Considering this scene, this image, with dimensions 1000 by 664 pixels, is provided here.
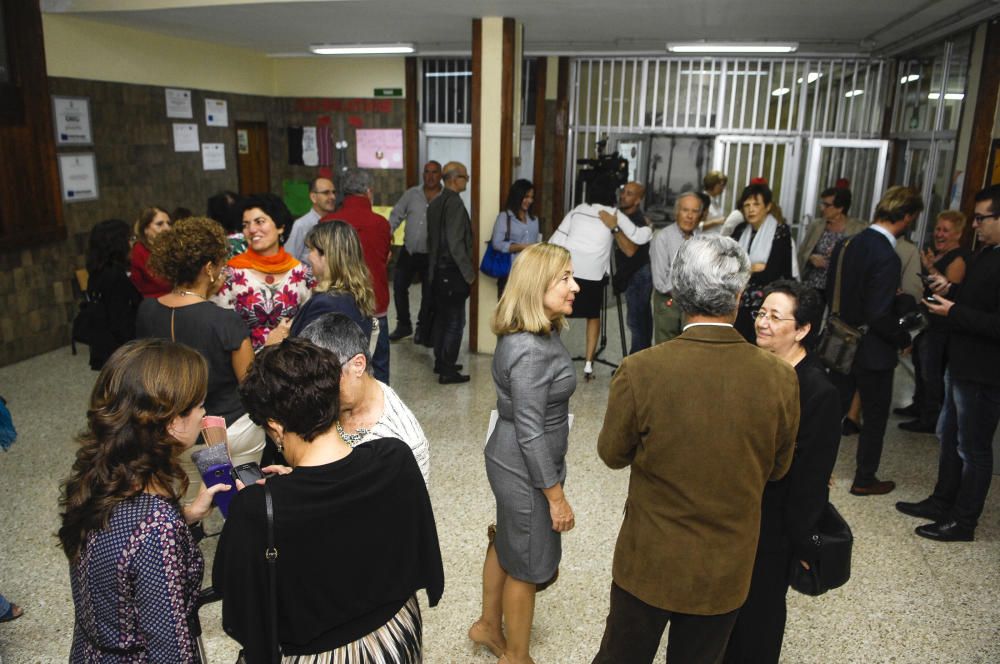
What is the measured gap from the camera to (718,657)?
1.81 meters

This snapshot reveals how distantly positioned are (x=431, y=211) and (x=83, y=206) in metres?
3.28

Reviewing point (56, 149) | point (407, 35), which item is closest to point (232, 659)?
point (56, 149)

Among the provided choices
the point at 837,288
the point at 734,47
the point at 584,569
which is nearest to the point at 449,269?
the point at 837,288

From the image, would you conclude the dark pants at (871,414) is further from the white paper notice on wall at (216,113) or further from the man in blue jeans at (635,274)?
the white paper notice on wall at (216,113)

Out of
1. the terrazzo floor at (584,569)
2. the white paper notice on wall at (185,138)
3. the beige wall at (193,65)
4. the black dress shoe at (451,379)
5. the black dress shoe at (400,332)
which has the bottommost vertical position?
the terrazzo floor at (584,569)

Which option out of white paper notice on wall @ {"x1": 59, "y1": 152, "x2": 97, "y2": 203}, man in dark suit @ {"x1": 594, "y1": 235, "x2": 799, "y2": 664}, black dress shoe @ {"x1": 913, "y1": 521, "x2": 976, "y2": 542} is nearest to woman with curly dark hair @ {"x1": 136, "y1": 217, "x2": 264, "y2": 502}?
man in dark suit @ {"x1": 594, "y1": 235, "x2": 799, "y2": 664}

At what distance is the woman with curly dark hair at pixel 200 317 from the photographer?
2.56 meters

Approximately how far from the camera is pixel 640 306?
18.1ft

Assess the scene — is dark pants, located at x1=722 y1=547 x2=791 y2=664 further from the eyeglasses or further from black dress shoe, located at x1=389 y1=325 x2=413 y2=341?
black dress shoe, located at x1=389 y1=325 x2=413 y2=341

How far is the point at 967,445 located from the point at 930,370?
141 centimetres

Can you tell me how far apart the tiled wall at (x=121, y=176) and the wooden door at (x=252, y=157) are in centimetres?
12

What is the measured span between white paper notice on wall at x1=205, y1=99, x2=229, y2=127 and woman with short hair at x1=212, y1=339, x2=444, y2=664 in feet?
23.8

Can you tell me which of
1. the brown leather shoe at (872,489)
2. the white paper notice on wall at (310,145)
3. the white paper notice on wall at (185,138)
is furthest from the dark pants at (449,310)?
the white paper notice on wall at (310,145)

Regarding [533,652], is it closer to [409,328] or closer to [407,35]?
[409,328]
